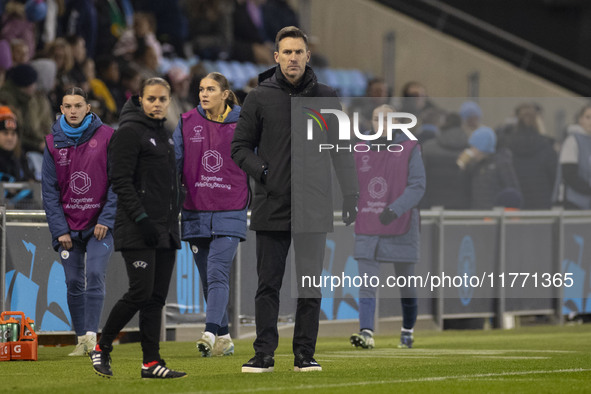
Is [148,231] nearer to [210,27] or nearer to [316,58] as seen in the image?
[210,27]

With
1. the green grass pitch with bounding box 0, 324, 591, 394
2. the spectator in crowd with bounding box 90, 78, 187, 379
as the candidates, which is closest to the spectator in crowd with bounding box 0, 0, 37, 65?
the green grass pitch with bounding box 0, 324, 591, 394

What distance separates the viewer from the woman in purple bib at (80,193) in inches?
401

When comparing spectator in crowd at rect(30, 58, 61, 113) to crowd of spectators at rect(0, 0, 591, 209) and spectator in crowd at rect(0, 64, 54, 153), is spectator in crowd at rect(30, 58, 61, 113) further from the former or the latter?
spectator in crowd at rect(0, 64, 54, 153)

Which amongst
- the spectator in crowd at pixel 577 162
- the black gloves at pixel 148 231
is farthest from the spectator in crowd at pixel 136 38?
the black gloves at pixel 148 231

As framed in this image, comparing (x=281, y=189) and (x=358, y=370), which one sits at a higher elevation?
(x=281, y=189)

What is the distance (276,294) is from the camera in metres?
8.02

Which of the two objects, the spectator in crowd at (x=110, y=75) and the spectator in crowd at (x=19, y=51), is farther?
the spectator in crowd at (x=110, y=75)

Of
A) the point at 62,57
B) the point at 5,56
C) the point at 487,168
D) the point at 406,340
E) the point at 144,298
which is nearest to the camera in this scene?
the point at 144,298

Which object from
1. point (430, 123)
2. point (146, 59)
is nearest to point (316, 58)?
point (146, 59)

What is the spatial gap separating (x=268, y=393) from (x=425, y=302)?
7915 millimetres

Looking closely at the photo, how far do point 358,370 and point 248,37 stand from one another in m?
13.6

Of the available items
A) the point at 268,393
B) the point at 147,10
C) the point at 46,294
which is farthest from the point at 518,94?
the point at 268,393

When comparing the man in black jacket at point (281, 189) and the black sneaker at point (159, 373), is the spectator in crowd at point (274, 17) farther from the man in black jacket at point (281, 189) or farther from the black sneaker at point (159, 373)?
the black sneaker at point (159, 373)

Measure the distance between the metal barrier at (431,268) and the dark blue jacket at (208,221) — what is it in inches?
30.7
